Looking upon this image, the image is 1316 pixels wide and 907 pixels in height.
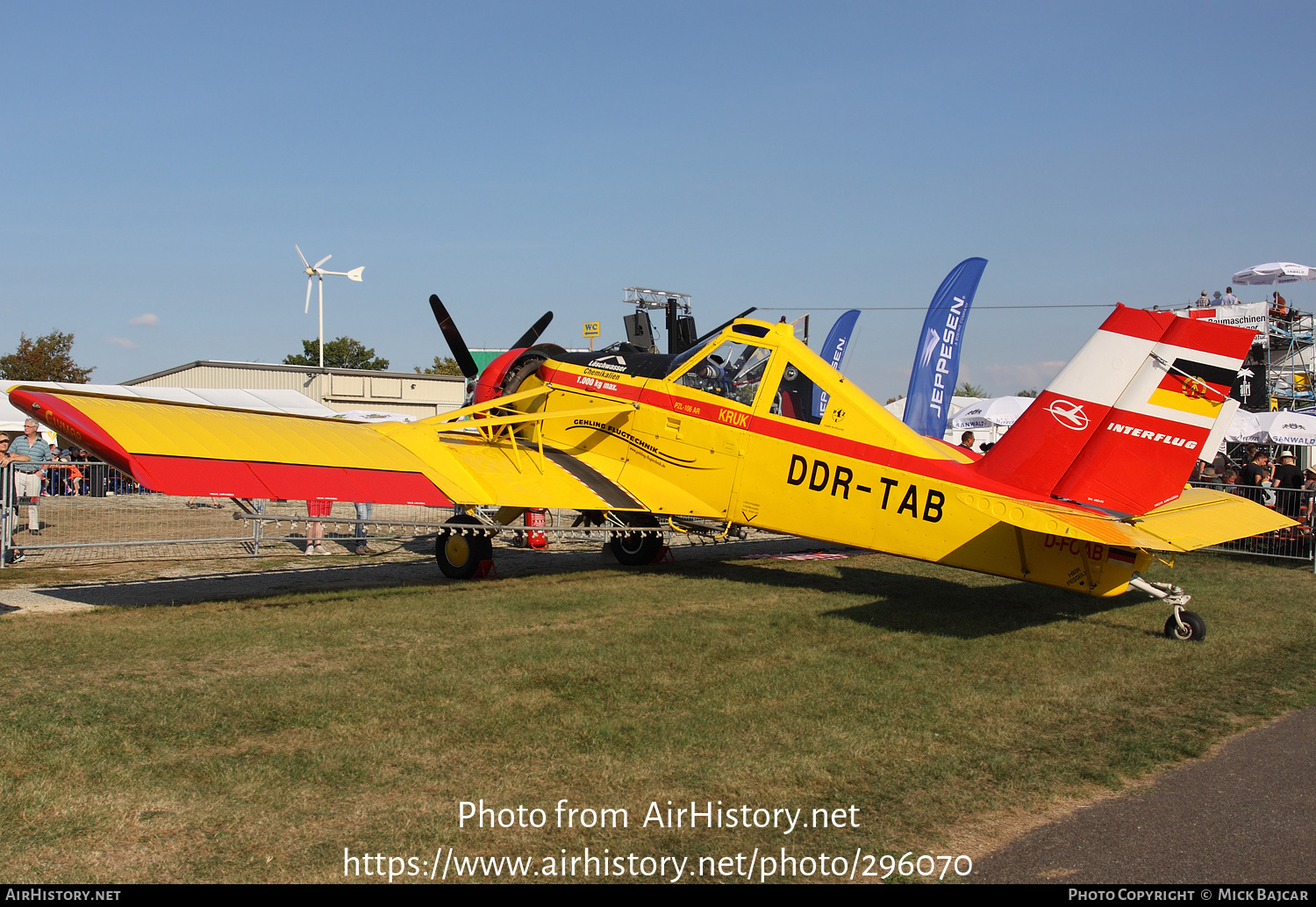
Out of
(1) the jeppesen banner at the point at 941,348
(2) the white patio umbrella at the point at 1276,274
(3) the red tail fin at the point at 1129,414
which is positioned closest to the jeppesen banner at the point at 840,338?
(1) the jeppesen banner at the point at 941,348

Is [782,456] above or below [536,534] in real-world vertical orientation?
above

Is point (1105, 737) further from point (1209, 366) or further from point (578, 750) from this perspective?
point (1209, 366)

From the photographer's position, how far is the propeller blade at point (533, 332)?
45.2ft

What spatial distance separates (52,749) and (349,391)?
39.9 meters

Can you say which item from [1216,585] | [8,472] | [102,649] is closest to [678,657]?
[102,649]

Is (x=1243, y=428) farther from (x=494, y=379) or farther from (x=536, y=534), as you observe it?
(x=494, y=379)

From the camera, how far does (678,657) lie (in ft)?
23.2

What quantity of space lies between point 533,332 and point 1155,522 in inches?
357

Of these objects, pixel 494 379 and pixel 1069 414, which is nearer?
pixel 1069 414

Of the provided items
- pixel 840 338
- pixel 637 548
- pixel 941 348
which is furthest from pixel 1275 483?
pixel 637 548

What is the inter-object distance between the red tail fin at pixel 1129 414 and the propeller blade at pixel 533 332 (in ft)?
25.3

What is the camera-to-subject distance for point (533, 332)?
1394 centimetres

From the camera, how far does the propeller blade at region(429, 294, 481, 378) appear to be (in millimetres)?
13731

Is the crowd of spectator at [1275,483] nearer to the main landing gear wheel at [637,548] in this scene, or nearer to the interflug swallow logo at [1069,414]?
the interflug swallow logo at [1069,414]
